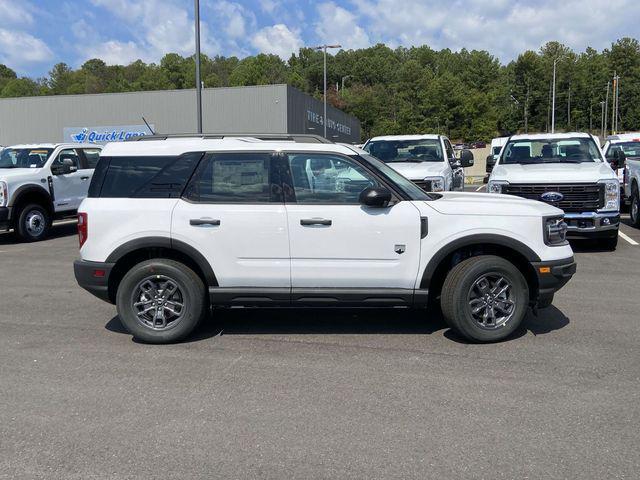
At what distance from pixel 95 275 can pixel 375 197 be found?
2563 mm

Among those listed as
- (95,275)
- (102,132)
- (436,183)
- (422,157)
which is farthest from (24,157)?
(102,132)

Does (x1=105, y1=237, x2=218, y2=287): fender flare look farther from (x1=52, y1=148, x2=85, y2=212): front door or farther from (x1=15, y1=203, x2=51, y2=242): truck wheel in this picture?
(x1=52, y1=148, x2=85, y2=212): front door

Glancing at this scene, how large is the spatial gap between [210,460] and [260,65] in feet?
387

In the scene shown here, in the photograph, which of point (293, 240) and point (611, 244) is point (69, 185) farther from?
point (611, 244)

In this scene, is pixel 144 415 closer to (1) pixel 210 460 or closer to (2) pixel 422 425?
(1) pixel 210 460

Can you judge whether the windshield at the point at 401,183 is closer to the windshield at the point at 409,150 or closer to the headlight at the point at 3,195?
the windshield at the point at 409,150

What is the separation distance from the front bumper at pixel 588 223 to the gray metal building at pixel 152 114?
91.2 ft

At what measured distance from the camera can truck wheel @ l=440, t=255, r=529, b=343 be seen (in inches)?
210

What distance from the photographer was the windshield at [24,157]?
43.1ft

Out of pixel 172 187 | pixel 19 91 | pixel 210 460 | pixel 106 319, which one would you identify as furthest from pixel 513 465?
pixel 19 91

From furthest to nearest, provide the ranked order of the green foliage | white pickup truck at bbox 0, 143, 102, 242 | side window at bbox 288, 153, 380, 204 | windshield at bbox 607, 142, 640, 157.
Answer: the green foliage < windshield at bbox 607, 142, 640, 157 < white pickup truck at bbox 0, 143, 102, 242 < side window at bbox 288, 153, 380, 204

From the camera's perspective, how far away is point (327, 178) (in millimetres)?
5508

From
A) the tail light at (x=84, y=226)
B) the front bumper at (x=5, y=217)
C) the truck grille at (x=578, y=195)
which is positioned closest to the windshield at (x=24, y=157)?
the front bumper at (x=5, y=217)

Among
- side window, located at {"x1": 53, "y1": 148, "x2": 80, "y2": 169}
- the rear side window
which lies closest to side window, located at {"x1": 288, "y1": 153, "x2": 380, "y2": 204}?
the rear side window
